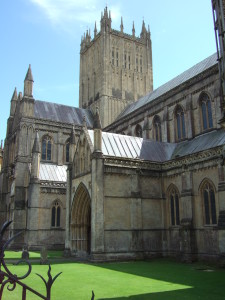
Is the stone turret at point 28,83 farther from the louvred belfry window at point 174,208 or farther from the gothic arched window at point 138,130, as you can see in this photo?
the louvred belfry window at point 174,208

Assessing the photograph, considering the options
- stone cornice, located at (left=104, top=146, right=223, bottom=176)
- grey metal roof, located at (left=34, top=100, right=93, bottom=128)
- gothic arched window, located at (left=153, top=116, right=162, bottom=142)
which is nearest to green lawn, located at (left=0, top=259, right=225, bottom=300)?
stone cornice, located at (left=104, top=146, right=223, bottom=176)

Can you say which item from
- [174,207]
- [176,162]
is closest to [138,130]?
[176,162]

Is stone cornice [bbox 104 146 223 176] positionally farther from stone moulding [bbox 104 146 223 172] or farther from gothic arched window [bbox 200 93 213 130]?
gothic arched window [bbox 200 93 213 130]

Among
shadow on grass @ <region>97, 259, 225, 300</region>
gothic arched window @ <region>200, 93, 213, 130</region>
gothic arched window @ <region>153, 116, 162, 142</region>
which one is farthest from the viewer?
gothic arched window @ <region>153, 116, 162, 142</region>

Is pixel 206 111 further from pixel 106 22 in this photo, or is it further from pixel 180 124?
pixel 106 22

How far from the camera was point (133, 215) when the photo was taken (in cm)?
2598

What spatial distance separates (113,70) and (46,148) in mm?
19210

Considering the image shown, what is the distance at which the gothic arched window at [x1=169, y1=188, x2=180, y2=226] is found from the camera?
26770 mm

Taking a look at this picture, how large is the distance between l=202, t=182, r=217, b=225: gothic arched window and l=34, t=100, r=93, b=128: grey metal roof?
29303 millimetres

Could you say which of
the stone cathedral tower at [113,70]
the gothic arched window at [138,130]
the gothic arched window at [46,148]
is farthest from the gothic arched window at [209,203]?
the stone cathedral tower at [113,70]

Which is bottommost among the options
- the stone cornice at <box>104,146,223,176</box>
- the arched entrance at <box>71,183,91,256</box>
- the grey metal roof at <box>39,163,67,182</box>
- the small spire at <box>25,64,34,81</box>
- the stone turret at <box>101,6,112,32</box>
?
the arched entrance at <box>71,183,91,256</box>

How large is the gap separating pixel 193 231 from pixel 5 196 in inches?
1265

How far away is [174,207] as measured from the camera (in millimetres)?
27109

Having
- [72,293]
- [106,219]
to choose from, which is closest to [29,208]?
[106,219]
